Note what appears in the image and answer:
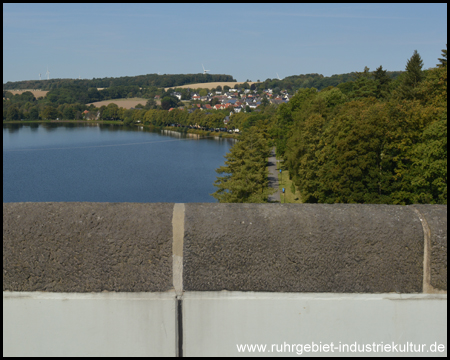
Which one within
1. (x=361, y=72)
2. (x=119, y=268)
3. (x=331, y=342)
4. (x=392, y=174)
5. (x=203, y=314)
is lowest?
(x=392, y=174)

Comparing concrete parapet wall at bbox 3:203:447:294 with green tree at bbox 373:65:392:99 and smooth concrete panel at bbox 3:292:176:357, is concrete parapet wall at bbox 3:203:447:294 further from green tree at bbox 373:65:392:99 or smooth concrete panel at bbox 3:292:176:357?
green tree at bbox 373:65:392:99

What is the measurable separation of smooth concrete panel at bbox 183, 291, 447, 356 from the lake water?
56079 mm

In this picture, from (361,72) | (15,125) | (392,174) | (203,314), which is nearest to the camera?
(203,314)

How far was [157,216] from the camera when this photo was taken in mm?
2363

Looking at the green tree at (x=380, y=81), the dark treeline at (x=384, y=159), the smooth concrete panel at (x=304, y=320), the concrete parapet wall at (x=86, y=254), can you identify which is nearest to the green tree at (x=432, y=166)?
the dark treeline at (x=384, y=159)

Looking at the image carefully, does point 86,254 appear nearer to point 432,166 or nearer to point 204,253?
point 204,253

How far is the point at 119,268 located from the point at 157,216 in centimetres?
31

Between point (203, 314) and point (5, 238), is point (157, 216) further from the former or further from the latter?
point (5, 238)

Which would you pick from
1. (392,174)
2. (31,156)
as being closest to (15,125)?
(31,156)

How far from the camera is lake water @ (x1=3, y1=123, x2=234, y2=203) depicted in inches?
2591

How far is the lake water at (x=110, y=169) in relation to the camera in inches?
2591

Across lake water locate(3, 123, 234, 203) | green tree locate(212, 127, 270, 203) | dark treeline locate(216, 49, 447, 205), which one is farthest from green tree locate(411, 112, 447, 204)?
lake water locate(3, 123, 234, 203)

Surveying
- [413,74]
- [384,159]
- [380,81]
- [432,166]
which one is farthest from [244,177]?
[380,81]

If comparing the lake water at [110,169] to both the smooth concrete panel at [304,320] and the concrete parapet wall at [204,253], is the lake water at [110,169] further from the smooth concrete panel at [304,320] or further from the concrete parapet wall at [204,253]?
the smooth concrete panel at [304,320]
